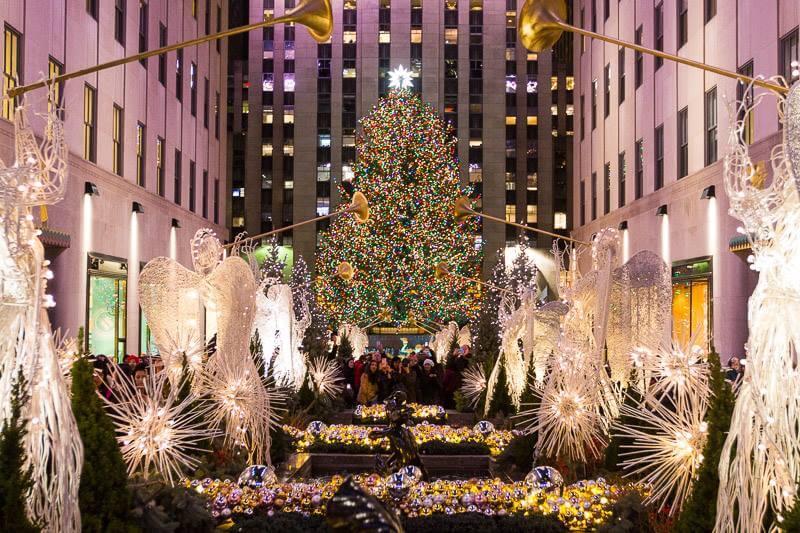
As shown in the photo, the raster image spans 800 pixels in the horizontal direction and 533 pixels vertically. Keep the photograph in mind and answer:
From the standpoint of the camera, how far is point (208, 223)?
36.9 m

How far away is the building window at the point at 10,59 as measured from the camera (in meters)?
16.4

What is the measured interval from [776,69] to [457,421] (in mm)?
10727

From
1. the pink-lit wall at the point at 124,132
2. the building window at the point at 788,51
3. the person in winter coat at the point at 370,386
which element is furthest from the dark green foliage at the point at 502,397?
the pink-lit wall at the point at 124,132

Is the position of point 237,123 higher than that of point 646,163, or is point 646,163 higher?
point 237,123

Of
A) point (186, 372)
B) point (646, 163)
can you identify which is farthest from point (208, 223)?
point (186, 372)

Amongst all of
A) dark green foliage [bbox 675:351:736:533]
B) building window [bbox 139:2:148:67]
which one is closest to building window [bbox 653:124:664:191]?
building window [bbox 139:2:148:67]

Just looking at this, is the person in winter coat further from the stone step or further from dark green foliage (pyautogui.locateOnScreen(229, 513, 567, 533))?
dark green foliage (pyautogui.locateOnScreen(229, 513, 567, 533))

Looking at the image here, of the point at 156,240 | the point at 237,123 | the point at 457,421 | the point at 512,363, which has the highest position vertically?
the point at 237,123

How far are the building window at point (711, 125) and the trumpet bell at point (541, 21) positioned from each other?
62.5 ft

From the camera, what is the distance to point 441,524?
8188 millimetres

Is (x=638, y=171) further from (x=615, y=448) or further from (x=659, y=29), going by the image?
(x=615, y=448)

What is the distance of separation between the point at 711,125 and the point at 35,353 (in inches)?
874

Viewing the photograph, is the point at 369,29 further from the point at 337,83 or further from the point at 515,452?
the point at 515,452

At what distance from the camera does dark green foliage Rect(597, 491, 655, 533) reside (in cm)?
738
